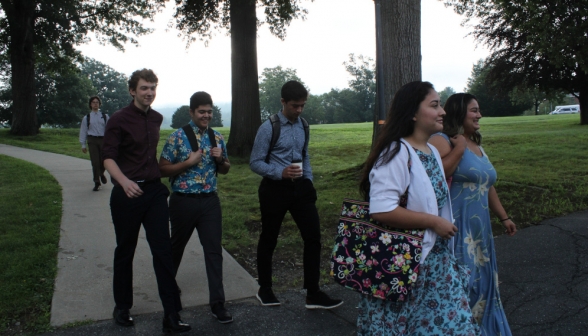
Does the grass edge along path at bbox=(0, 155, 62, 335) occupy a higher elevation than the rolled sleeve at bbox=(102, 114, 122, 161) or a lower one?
lower

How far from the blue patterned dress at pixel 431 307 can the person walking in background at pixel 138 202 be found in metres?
1.90

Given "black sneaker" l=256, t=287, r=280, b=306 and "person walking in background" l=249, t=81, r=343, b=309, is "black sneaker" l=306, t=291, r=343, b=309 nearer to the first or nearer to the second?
"person walking in background" l=249, t=81, r=343, b=309

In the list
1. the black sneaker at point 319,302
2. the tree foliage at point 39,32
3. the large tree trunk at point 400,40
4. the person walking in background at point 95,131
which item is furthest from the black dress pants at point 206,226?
the tree foliage at point 39,32

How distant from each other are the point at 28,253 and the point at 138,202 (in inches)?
100

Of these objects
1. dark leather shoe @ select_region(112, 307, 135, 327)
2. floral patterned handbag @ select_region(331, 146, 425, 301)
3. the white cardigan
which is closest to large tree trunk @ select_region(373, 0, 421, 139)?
dark leather shoe @ select_region(112, 307, 135, 327)

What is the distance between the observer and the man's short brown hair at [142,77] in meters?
4.09

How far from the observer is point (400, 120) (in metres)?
2.78

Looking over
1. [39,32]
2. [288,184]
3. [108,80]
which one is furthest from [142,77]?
[108,80]

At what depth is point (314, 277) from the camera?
4.61m

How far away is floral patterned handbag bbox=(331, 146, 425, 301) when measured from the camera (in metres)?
2.53

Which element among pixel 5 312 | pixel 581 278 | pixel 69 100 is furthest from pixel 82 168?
pixel 69 100

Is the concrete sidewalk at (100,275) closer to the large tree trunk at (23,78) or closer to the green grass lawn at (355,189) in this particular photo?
the green grass lawn at (355,189)

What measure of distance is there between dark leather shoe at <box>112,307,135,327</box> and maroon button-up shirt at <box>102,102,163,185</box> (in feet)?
3.33

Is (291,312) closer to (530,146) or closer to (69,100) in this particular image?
(530,146)
